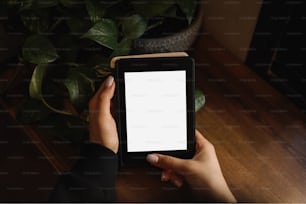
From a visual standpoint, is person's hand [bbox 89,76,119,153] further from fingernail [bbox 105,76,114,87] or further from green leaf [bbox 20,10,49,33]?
green leaf [bbox 20,10,49,33]

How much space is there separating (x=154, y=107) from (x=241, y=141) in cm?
15

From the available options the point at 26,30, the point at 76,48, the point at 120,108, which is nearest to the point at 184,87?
the point at 120,108

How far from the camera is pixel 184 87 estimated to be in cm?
59

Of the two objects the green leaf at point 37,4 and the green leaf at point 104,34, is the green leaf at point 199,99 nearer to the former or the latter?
the green leaf at point 104,34

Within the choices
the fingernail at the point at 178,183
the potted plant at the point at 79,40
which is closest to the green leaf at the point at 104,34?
the potted plant at the point at 79,40

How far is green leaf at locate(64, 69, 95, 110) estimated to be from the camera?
0.64 meters

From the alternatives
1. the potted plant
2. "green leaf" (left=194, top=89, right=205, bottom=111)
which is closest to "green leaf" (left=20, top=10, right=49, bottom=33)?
the potted plant

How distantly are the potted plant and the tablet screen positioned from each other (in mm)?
73

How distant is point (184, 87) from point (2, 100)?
1.09ft

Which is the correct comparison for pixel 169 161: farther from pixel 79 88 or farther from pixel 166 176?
pixel 79 88

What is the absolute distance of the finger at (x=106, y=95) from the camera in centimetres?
61

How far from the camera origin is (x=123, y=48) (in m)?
0.63

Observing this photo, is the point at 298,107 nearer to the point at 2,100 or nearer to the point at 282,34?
the point at 282,34

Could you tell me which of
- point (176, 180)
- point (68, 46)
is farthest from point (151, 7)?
point (176, 180)
